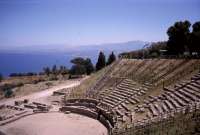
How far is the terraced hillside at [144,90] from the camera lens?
2522 centimetres

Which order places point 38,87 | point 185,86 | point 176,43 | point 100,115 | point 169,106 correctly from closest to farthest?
point 169,106
point 185,86
point 100,115
point 176,43
point 38,87

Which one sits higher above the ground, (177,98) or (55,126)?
(177,98)

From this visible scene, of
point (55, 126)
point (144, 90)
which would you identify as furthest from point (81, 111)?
point (144, 90)

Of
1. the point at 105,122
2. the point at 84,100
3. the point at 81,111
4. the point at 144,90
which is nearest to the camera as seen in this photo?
the point at 105,122

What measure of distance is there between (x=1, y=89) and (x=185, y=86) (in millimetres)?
38621

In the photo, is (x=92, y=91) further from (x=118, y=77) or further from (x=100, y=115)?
(x=100, y=115)

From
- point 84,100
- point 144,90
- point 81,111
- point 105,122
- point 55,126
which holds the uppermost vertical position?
point 144,90

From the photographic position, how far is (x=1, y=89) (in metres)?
56.0

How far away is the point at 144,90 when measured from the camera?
32.0 metres

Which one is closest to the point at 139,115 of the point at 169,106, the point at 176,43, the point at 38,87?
the point at 169,106

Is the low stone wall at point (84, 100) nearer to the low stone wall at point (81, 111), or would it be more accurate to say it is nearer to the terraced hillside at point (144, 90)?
the terraced hillside at point (144, 90)

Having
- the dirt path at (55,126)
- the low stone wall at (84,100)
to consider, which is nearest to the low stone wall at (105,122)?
the dirt path at (55,126)

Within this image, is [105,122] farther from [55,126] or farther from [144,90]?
[144,90]

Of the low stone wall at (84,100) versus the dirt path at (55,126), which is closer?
the dirt path at (55,126)
